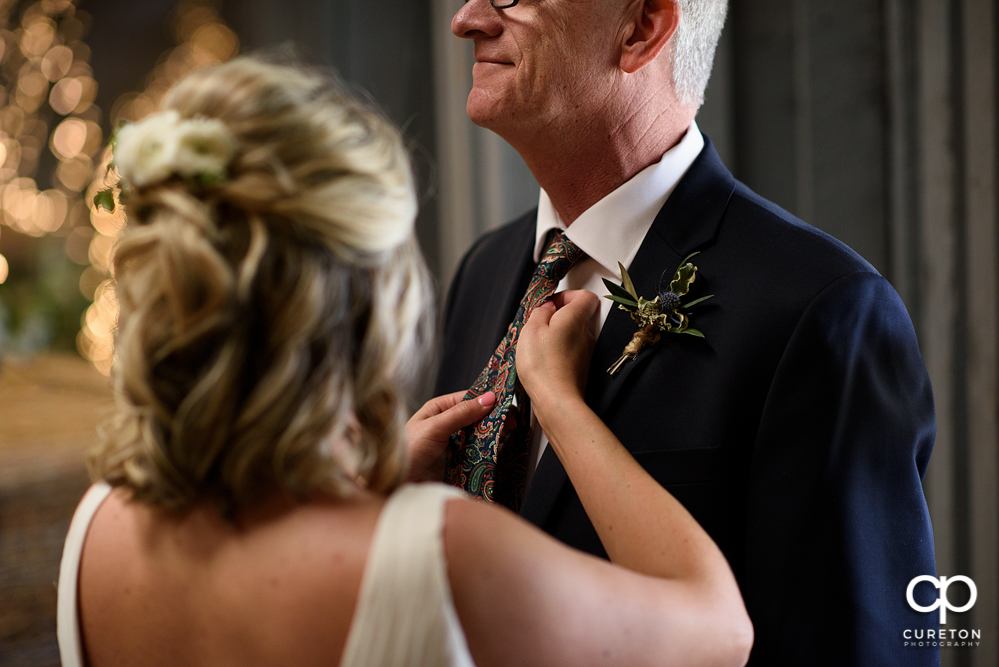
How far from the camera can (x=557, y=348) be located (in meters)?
1.26

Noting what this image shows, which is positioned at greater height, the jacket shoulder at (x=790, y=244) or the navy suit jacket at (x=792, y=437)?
the jacket shoulder at (x=790, y=244)

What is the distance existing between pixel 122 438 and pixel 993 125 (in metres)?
1.93

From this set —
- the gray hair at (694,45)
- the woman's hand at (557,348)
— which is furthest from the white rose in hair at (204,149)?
the gray hair at (694,45)

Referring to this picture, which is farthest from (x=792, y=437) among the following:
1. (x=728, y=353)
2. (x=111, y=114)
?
(x=111, y=114)

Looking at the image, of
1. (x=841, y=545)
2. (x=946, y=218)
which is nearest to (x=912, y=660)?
(x=841, y=545)

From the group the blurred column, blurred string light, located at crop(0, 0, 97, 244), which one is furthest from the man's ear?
blurred string light, located at crop(0, 0, 97, 244)

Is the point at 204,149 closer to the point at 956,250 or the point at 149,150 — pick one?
the point at 149,150

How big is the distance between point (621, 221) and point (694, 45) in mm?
411

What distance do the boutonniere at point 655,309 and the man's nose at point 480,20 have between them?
56cm

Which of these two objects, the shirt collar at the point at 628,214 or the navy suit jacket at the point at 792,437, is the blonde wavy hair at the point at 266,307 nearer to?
the navy suit jacket at the point at 792,437

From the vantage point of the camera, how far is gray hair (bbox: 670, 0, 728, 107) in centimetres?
147

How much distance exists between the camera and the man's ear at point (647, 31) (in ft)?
4.66

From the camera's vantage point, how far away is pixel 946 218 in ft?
6.01

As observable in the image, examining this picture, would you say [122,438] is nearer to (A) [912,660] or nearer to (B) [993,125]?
(A) [912,660]
